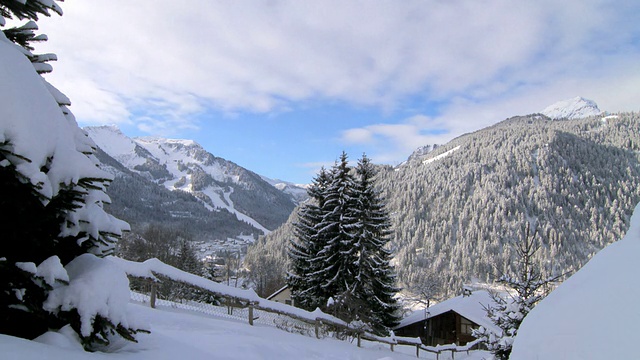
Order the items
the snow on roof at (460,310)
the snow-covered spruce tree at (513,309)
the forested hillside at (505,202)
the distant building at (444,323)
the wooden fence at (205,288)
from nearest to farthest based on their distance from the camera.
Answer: the wooden fence at (205,288) → the snow-covered spruce tree at (513,309) → the snow on roof at (460,310) → the distant building at (444,323) → the forested hillside at (505,202)

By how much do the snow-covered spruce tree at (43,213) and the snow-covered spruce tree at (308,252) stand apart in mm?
19282

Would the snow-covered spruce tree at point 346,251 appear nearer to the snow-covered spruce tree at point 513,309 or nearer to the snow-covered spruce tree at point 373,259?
the snow-covered spruce tree at point 373,259

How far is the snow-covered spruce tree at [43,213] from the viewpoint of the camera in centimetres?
316

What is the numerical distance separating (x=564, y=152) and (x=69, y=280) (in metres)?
214

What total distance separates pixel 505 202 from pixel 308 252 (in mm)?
133801

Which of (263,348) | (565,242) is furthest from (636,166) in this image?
(263,348)

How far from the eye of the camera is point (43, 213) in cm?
350

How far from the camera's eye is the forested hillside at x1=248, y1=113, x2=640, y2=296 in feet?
383

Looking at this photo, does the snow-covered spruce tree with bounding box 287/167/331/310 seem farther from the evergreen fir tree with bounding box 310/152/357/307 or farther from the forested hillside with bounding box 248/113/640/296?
the forested hillside with bounding box 248/113/640/296

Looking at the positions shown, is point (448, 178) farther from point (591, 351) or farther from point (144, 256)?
point (591, 351)

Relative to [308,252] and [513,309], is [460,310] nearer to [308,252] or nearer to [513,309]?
[308,252]

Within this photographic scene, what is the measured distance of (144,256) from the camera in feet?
144

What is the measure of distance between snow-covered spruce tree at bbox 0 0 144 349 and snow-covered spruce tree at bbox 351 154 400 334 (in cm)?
1857

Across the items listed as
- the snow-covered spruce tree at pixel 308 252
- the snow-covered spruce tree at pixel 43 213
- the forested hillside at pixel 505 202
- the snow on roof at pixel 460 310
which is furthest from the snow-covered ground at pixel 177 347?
the forested hillside at pixel 505 202
